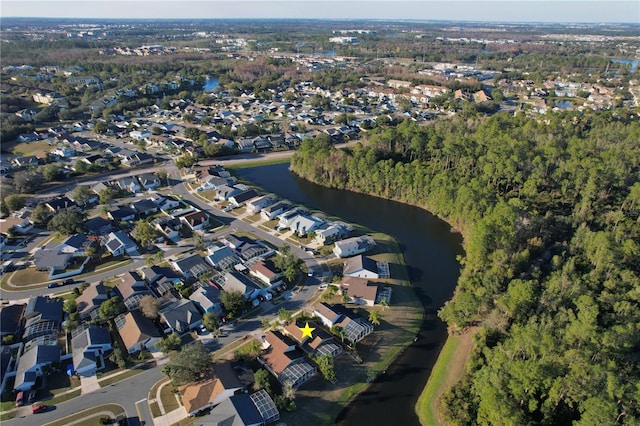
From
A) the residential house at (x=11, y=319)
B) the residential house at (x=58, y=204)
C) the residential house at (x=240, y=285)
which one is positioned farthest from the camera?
the residential house at (x=58, y=204)

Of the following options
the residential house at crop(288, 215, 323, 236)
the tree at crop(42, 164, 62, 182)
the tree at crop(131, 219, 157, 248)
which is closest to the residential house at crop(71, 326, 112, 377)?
the tree at crop(131, 219, 157, 248)

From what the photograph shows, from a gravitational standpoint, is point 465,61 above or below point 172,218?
above

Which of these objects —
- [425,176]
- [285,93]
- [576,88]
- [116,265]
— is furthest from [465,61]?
[116,265]

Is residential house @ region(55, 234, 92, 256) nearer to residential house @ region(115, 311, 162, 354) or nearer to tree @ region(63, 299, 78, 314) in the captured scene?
tree @ region(63, 299, 78, 314)

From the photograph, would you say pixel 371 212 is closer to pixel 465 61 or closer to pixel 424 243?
pixel 424 243

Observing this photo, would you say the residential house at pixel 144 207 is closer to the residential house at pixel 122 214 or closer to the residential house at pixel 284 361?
the residential house at pixel 122 214

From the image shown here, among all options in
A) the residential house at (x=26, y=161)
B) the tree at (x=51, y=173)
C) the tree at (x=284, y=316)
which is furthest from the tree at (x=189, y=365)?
the residential house at (x=26, y=161)
